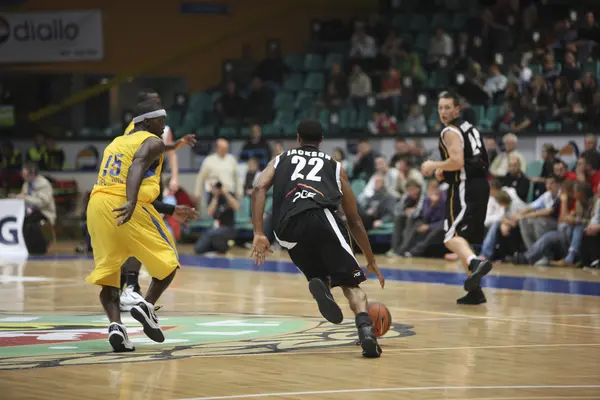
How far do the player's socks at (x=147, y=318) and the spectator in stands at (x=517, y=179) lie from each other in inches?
390

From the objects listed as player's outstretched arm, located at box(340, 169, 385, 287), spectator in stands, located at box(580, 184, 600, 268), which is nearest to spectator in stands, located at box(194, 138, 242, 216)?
spectator in stands, located at box(580, 184, 600, 268)

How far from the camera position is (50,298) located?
10992 mm

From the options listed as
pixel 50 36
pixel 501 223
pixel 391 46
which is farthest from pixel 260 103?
pixel 501 223

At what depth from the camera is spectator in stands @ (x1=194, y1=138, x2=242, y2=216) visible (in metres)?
18.7

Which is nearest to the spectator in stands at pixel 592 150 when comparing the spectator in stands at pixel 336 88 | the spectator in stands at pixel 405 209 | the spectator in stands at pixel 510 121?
the spectator in stands at pixel 510 121

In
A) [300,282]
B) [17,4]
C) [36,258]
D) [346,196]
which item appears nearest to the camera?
[346,196]

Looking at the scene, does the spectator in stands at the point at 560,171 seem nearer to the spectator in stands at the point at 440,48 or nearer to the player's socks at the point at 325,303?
the spectator in stands at the point at 440,48

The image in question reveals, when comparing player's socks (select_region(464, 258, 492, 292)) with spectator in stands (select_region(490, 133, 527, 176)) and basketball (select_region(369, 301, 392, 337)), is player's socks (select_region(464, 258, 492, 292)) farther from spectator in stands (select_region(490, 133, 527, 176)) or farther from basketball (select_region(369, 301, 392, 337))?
spectator in stands (select_region(490, 133, 527, 176))

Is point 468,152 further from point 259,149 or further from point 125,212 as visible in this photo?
point 259,149

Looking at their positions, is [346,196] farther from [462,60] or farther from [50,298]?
[462,60]

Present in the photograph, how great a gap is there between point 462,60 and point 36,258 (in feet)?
29.5

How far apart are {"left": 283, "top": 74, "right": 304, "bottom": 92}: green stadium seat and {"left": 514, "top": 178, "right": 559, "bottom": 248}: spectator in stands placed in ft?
29.1

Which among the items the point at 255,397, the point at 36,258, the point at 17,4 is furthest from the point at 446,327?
the point at 17,4

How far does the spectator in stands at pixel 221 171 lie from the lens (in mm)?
18688
